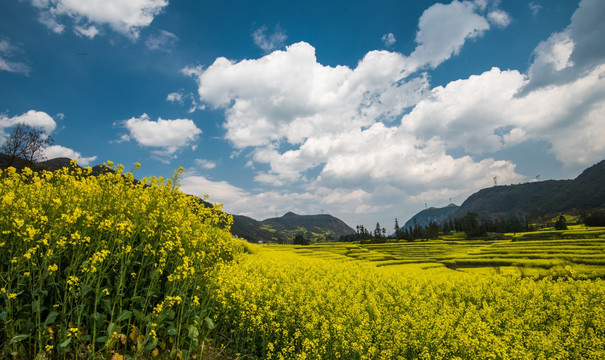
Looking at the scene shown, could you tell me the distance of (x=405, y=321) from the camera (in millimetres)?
7113

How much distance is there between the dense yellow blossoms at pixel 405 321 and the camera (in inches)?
234

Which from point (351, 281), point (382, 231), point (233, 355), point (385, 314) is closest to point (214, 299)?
point (233, 355)

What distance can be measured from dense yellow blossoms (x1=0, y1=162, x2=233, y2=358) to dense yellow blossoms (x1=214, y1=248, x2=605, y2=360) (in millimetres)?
1319

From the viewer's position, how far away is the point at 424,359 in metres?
5.59

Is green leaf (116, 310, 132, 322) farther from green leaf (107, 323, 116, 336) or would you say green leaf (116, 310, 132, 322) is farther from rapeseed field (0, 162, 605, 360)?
green leaf (107, 323, 116, 336)

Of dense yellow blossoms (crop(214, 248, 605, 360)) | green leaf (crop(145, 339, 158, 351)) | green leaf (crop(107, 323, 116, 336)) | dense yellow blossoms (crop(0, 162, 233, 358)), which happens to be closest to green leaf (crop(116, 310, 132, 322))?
dense yellow blossoms (crop(0, 162, 233, 358))

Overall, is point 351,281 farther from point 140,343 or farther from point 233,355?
point 140,343

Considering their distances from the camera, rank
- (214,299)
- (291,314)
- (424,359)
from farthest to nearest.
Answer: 1. (291,314)
2. (214,299)
3. (424,359)

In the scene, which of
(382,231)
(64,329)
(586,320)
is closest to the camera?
(64,329)

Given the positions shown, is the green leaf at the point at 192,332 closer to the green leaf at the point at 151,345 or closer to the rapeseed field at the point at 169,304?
the rapeseed field at the point at 169,304

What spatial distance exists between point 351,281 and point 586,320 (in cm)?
756

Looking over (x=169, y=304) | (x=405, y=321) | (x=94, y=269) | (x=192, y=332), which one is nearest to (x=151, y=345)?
(x=169, y=304)

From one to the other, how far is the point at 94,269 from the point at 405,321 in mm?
6925

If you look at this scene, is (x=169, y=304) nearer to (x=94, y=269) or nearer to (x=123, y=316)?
(x=123, y=316)
